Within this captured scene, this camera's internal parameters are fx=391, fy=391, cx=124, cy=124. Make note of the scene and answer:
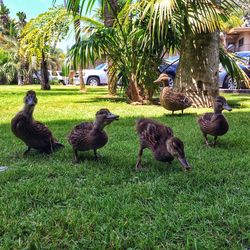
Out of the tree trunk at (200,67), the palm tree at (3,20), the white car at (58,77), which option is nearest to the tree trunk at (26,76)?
the white car at (58,77)

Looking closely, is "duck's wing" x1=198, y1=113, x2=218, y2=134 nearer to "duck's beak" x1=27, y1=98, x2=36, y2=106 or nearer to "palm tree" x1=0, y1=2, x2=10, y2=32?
"duck's beak" x1=27, y1=98, x2=36, y2=106

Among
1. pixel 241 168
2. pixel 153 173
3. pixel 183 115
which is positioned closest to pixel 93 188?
pixel 153 173

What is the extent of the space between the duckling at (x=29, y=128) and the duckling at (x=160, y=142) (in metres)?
1.20

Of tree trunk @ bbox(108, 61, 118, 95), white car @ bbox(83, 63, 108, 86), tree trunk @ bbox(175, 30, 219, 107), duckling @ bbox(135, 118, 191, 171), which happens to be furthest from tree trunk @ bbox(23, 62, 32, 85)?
duckling @ bbox(135, 118, 191, 171)

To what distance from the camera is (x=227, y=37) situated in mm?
34969

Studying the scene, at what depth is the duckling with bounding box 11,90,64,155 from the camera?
4516 millimetres

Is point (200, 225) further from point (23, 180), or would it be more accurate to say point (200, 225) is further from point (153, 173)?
point (23, 180)

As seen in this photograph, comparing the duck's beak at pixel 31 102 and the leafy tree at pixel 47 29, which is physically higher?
the leafy tree at pixel 47 29

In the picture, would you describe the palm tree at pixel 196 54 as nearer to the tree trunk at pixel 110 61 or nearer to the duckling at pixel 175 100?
the duckling at pixel 175 100

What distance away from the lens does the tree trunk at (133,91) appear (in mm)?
10640

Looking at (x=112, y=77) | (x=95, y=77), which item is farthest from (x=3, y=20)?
(x=112, y=77)

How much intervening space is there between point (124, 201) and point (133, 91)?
309 inches

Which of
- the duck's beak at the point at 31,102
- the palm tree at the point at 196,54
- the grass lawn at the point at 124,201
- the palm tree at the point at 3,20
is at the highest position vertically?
the palm tree at the point at 3,20

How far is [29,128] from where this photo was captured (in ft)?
14.9
